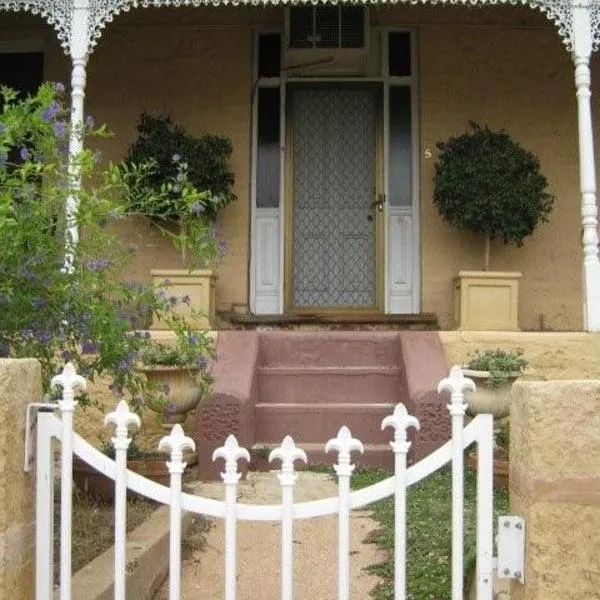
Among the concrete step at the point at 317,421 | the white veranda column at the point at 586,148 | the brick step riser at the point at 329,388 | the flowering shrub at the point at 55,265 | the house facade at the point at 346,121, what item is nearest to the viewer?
the flowering shrub at the point at 55,265

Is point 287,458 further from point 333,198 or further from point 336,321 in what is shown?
point 333,198

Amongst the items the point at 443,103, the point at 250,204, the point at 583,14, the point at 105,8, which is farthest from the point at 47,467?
the point at 443,103

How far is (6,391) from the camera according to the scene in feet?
8.48

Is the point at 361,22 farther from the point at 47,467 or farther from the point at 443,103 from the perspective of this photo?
the point at 47,467

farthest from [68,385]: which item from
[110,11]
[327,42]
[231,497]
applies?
[327,42]

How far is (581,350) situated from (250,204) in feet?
12.0

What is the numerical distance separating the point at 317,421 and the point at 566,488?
421cm

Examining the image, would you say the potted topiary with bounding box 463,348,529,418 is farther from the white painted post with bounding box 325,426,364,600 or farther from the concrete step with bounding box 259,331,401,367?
the white painted post with bounding box 325,426,364,600

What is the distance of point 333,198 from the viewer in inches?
371

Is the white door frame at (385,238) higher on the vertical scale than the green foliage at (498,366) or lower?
higher

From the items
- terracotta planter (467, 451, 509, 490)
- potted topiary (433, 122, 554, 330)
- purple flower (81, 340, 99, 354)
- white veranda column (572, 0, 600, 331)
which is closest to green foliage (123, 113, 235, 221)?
potted topiary (433, 122, 554, 330)

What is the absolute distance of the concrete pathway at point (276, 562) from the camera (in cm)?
400

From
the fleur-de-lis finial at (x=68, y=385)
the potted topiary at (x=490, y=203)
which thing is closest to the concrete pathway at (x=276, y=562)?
the fleur-de-lis finial at (x=68, y=385)

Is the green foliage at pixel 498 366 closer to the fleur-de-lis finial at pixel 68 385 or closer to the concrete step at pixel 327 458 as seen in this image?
the concrete step at pixel 327 458
